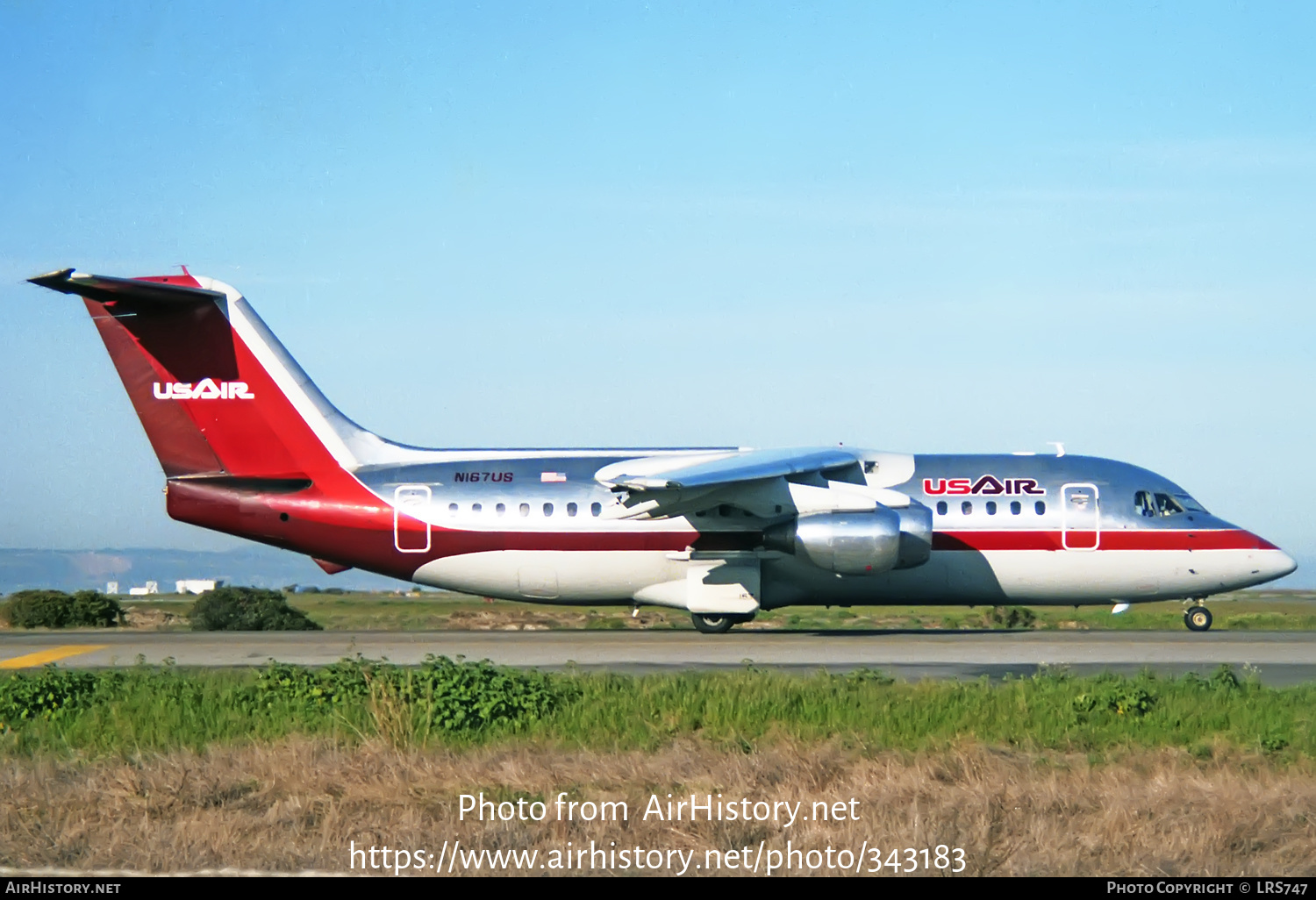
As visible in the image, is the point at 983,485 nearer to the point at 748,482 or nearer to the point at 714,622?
the point at 748,482

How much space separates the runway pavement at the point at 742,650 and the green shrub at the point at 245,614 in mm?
6178

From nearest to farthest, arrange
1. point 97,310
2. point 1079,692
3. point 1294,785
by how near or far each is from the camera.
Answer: point 1294,785
point 1079,692
point 97,310

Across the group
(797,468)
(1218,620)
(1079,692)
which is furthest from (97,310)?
(1218,620)

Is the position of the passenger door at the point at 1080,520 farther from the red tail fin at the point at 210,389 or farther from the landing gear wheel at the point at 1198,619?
the red tail fin at the point at 210,389

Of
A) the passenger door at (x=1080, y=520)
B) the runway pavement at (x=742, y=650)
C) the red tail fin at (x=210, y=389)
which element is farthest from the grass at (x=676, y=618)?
the runway pavement at (x=742, y=650)

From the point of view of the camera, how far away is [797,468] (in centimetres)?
2322

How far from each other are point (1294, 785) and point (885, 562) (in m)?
13.0

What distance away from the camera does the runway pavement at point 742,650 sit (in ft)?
58.8

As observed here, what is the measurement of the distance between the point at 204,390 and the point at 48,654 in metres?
6.52

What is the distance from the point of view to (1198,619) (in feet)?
84.1

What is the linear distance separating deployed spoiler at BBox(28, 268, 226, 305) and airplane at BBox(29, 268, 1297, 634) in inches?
3.2

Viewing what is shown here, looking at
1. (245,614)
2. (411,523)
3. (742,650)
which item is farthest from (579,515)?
(245,614)

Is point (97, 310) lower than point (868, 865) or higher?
higher
